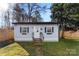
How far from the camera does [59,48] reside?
8.27 ft

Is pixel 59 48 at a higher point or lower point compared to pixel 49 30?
lower

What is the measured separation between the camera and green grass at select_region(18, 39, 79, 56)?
2514 millimetres

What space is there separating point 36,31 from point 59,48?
0.24m

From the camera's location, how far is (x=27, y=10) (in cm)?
253

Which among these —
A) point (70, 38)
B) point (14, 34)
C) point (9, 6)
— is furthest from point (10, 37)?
point (70, 38)

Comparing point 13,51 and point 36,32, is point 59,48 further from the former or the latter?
point 13,51

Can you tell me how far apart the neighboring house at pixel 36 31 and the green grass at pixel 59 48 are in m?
0.04

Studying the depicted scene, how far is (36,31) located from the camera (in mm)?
2531

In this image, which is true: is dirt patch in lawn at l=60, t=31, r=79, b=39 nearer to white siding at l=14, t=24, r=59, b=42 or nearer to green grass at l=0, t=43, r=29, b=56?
white siding at l=14, t=24, r=59, b=42

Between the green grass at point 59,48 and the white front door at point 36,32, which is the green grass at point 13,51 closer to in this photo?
the green grass at point 59,48

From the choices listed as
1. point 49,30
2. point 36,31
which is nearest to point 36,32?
point 36,31

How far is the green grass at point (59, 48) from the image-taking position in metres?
Answer: 2.51

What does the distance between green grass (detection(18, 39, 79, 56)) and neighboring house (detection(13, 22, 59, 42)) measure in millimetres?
44

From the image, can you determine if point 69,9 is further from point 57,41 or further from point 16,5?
point 16,5
